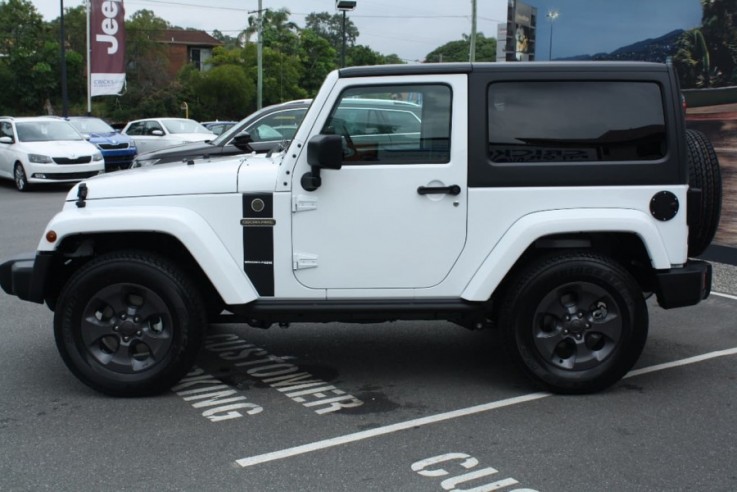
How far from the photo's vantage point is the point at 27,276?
4.93 m

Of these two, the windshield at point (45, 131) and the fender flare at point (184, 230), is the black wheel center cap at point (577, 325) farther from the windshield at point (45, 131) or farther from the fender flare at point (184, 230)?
the windshield at point (45, 131)

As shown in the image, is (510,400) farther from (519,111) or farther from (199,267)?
(199,267)

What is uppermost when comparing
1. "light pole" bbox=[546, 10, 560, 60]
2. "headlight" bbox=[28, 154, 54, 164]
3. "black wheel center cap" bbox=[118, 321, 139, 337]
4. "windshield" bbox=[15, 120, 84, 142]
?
"light pole" bbox=[546, 10, 560, 60]

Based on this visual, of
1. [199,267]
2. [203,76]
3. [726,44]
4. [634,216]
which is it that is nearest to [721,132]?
[726,44]

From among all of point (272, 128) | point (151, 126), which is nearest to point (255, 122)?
point (272, 128)

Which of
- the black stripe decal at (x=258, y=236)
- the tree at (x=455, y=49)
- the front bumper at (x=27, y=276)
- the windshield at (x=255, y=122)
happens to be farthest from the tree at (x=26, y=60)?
the tree at (x=455, y=49)

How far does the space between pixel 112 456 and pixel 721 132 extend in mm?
7539

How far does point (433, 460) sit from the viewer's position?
13.2 ft

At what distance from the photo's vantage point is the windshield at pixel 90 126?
21.7 meters

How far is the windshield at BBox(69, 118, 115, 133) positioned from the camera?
21684 millimetres

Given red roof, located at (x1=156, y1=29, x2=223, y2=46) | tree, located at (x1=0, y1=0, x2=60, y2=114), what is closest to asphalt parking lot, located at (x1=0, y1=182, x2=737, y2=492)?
tree, located at (x1=0, y1=0, x2=60, y2=114)

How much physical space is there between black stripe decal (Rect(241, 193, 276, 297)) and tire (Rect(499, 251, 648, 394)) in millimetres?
1463

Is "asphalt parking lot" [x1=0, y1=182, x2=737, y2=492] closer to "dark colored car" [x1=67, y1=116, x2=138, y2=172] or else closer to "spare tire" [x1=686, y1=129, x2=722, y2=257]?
"spare tire" [x1=686, y1=129, x2=722, y2=257]

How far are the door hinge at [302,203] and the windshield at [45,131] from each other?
1505cm
